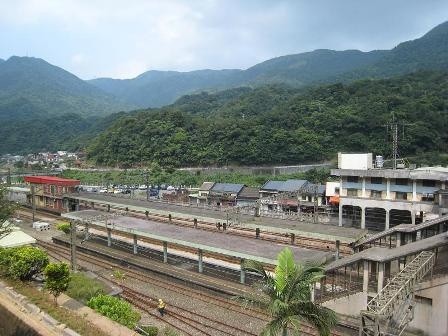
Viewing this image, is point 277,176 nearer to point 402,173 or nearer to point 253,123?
point 253,123

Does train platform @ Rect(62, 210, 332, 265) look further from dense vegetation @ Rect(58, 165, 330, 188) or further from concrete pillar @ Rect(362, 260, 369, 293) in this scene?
dense vegetation @ Rect(58, 165, 330, 188)

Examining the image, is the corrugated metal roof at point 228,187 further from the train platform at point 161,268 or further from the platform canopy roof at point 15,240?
the platform canopy roof at point 15,240

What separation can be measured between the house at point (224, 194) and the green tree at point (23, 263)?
3167 cm

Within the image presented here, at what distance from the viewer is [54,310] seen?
551 inches

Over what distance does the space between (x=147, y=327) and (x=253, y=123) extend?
64.3 meters

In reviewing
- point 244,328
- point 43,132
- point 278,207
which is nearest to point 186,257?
point 244,328

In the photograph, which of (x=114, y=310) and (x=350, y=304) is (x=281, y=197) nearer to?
(x=350, y=304)

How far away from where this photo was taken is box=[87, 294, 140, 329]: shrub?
1533 centimetres

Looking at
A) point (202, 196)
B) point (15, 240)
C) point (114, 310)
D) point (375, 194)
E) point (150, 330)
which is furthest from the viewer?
point (202, 196)

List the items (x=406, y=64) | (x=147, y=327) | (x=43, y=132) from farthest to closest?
(x=406, y=64), (x=43, y=132), (x=147, y=327)

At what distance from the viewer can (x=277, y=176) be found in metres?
64.8

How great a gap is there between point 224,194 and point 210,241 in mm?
26673

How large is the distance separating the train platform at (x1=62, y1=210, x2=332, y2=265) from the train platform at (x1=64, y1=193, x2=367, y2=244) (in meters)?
1.86

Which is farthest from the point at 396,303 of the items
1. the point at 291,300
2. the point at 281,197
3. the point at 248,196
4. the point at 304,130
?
the point at 304,130
